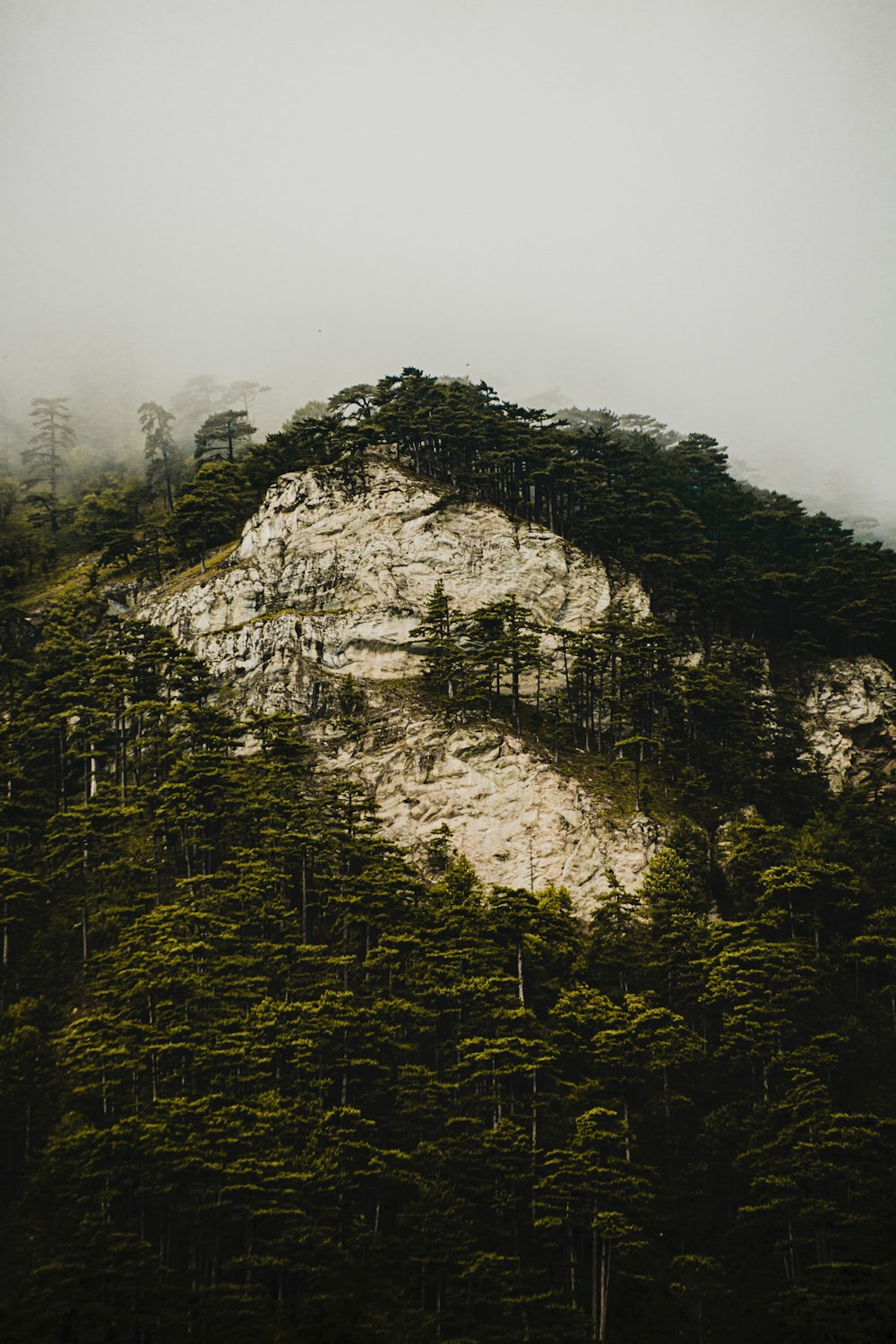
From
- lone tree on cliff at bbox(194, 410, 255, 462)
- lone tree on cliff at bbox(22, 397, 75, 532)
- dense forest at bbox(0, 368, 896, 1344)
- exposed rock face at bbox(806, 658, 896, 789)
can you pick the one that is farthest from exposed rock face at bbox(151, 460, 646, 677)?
lone tree on cliff at bbox(22, 397, 75, 532)

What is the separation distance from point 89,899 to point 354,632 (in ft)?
79.7

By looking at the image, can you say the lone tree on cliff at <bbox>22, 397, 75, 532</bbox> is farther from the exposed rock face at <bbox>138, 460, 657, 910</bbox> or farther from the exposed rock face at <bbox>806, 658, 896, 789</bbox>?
the exposed rock face at <bbox>806, 658, 896, 789</bbox>

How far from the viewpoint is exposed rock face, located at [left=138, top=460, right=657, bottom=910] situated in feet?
152

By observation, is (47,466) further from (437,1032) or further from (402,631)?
(437,1032)

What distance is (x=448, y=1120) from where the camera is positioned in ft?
105

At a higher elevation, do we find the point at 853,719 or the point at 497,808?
the point at 853,719

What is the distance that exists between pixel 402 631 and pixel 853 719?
31.5 meters

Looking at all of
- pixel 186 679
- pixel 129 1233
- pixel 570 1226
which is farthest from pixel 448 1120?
pixel 186 679

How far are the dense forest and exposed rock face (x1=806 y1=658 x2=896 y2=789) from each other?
2.35 metres

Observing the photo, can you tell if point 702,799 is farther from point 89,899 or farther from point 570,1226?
point 89,899

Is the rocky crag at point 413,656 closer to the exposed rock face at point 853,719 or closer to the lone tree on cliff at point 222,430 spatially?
the exposed rock face at point 853,719

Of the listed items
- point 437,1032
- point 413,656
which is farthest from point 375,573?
point 437,1032

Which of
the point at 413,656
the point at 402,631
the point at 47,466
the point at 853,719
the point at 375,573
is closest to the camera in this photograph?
the point at 853,719

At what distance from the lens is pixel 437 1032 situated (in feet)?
123
